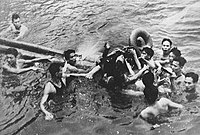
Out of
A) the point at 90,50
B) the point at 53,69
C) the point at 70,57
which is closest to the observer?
the point at 53,69

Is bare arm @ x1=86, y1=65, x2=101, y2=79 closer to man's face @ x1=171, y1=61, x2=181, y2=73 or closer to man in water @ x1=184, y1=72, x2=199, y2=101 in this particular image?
man's face @ x1=171, y1=61, x2=181, y2=73

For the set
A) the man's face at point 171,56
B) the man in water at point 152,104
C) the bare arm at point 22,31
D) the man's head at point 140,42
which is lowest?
the man in water at point 152,104

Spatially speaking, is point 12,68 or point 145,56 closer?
point 145,56

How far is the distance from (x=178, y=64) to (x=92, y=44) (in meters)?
2.45

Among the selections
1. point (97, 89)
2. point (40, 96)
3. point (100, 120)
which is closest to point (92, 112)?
point (100, 120)

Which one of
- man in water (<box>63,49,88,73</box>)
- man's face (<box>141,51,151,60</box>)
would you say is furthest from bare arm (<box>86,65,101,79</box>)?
man's face (<box>141,51,151,60</box>)

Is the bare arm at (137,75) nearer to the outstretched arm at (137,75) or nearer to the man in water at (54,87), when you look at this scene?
the outstretched arm at (137,75)

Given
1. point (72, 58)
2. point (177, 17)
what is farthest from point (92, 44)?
point (177, 17)

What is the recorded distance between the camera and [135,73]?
5.87 metres

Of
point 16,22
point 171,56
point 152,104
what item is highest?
point 16,22

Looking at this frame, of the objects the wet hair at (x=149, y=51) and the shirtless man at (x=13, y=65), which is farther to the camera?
the shirtless man at (x=13, y=65)

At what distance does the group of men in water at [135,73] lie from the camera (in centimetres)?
529

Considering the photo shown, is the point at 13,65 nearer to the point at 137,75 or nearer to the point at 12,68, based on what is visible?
the point at 12,68

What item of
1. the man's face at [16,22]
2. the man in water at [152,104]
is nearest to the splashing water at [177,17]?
the man in water at [152,104]
